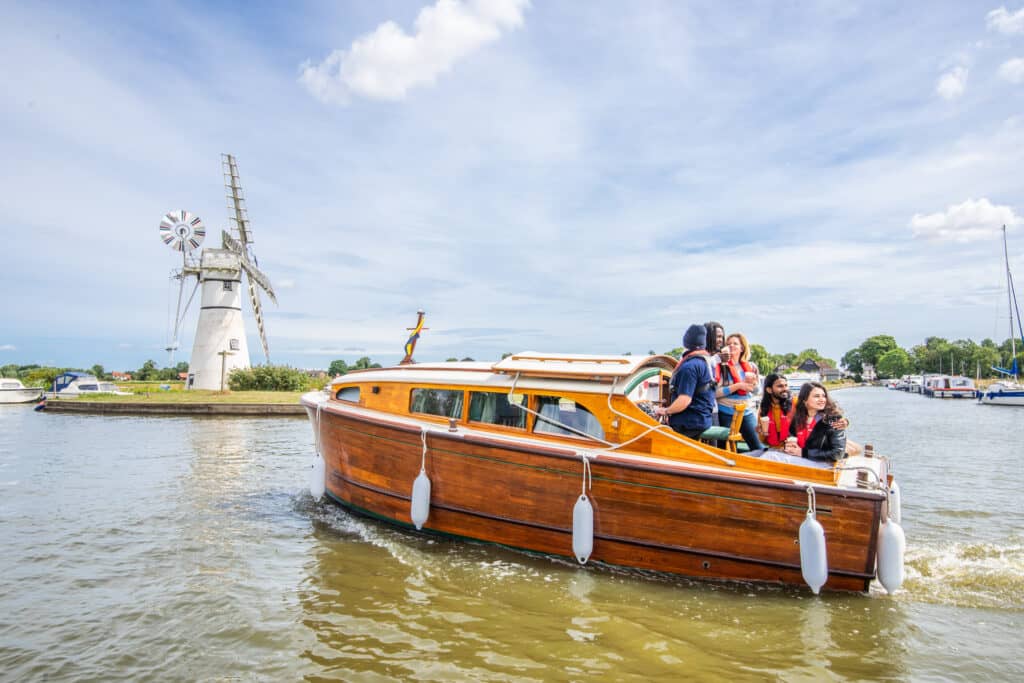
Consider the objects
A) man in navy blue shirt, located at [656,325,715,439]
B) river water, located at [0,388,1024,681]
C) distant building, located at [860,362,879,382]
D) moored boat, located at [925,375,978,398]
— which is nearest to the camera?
river water, located at [0,388,1024,681]

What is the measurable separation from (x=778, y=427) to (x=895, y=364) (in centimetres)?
15153

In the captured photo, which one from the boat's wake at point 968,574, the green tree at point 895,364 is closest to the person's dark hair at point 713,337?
the boat's wake at point 968,574

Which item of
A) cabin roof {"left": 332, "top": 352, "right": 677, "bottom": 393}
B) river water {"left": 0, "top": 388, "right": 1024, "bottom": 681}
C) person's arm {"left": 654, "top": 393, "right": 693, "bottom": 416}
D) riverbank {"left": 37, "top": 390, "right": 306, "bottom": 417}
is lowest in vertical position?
river water {"left": 0, "top": 388, "right": 1024, "bottom": 681}

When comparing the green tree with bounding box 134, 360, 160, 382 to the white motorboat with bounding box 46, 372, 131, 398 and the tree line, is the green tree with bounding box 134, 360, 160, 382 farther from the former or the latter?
the tree line

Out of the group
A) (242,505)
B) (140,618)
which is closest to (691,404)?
(140,618)

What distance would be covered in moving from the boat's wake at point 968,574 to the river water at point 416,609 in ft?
0.09

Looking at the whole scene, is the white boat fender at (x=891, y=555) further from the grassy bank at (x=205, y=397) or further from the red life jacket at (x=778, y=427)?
the grassy bank at (x=205, y=397)

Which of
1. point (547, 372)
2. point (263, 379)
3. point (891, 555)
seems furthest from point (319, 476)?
point (263, 379)

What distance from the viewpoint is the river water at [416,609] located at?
15.4ft

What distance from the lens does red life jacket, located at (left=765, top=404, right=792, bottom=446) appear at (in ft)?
22.9

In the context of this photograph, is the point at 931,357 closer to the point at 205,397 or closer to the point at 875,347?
the point at 875,347

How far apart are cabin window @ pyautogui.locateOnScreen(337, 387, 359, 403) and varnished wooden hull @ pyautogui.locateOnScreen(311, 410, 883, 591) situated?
166cm

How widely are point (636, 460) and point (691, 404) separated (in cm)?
99

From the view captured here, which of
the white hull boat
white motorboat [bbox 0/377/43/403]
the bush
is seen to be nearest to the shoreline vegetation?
the bush
